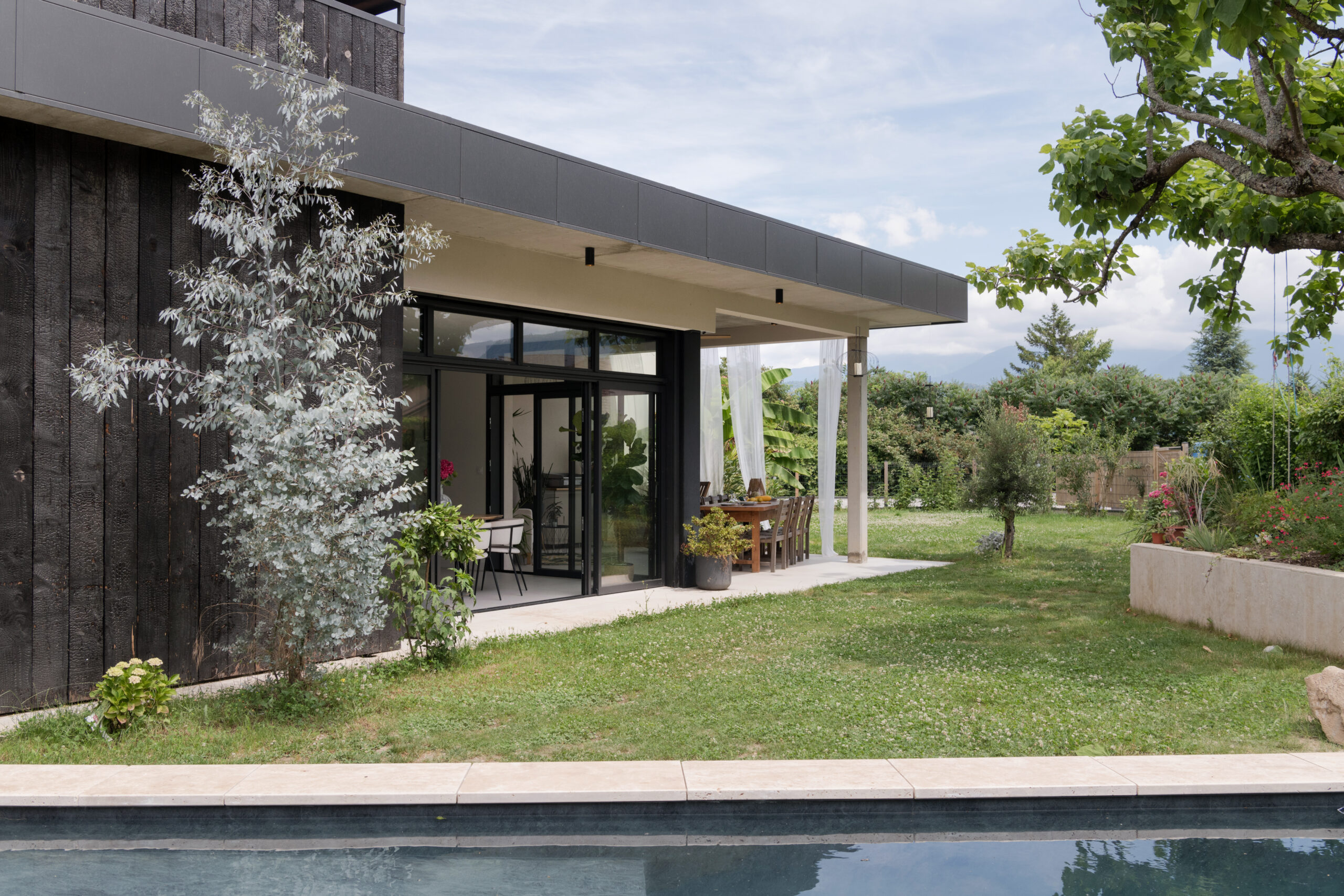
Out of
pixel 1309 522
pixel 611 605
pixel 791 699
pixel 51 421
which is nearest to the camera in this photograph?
pixel 51 421

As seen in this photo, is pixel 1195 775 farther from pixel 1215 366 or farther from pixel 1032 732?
pixel 1215 366

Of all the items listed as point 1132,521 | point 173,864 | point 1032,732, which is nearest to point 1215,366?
point 1132,521

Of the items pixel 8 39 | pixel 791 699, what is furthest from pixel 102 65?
pixel 791 699

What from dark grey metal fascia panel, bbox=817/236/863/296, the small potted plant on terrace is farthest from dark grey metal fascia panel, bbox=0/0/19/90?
the small potted plant on terrace

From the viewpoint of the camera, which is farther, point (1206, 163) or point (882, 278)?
point (882, 278)

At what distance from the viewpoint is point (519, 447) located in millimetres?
10281

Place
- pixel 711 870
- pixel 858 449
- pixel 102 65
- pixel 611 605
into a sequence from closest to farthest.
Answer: pixel 711 870, pixel 102 65, pixel 611 605, pixel 858 449

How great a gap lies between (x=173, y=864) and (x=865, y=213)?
5760 inches

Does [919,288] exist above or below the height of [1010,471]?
above

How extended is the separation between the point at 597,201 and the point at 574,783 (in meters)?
4.91

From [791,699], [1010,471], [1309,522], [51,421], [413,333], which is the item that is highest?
[413,333]

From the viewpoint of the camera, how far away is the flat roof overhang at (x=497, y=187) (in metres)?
4.76

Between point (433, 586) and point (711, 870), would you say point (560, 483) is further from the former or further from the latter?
point (711, 870)

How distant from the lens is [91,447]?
17.3ft
